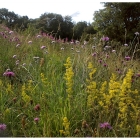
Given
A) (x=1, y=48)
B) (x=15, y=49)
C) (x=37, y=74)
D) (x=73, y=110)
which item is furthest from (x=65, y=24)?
(x=73, y=110)

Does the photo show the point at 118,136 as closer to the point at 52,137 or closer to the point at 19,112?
the point at 52,137

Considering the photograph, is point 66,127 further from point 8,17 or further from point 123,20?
point 123,20

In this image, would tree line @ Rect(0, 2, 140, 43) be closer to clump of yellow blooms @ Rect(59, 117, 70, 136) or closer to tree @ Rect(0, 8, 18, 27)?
tree @ Rect(0, 8, 18, 27)

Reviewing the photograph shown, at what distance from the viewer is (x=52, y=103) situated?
6.95 ft

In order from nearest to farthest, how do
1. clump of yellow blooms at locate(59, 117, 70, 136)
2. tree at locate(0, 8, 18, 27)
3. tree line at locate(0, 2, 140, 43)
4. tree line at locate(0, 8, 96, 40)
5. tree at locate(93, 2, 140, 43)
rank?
clump of yellow blooms at locate(59, 117, 70, 136), tree line at locate(0, 8, 96, 40), tree line at locate(0, 2, 140, 43), tree at locate(0, 8, 18, 27), tree at locate(93, 2, 140, 43)

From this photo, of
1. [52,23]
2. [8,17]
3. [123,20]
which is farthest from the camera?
[123,20]

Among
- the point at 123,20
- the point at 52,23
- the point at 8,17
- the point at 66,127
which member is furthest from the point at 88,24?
the point at 66,127

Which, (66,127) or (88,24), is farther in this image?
(88,24)

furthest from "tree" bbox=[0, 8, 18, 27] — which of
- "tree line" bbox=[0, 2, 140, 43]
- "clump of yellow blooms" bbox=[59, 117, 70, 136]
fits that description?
"clump of yellow blooms" bbox=[59, 117, 70, 136]

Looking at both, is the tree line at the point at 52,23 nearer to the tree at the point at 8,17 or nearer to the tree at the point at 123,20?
the tree at the point at 8,17

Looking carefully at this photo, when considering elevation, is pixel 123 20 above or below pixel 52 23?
above

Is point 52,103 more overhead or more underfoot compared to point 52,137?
more overhead

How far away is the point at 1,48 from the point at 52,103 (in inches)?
72.2

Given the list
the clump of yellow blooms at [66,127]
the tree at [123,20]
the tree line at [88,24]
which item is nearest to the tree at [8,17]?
the tree line at [88,24]
